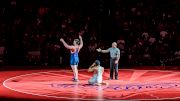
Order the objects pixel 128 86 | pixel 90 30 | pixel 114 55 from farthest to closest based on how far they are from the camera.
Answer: pixel 90 30
pixel 114 55
pixel 128 86

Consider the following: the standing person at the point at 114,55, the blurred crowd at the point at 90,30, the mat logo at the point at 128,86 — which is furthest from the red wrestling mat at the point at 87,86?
the blurred crowd at the point at 90,30

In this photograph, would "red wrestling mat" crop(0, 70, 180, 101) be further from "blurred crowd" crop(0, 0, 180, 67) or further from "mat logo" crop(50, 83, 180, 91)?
"blurred crowd" crop(0, 0, 180, 67)

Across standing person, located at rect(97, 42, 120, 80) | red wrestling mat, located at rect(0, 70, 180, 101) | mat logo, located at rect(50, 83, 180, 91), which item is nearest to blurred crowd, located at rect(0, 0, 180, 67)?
red wrestling mat, located at rect(0, 70, 180, 101)

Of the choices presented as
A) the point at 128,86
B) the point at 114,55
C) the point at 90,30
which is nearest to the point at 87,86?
the point at 128,86

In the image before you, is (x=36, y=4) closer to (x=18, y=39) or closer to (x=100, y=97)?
(x=18, y=39)

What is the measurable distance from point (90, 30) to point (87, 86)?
7.50 meters

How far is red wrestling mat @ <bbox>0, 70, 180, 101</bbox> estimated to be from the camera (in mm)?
12688

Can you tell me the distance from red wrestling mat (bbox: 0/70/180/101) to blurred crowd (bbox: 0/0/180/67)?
2.05 m

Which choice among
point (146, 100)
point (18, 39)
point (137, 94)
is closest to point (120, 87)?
point (137, 94)

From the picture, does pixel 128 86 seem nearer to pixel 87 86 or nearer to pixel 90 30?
pixel 87 86

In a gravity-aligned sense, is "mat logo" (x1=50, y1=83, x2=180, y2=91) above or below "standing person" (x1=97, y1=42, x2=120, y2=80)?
below

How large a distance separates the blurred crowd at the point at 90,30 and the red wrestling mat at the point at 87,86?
205cm

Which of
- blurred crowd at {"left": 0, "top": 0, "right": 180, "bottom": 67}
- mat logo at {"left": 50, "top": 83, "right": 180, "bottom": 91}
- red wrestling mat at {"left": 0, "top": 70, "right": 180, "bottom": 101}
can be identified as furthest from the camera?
blurred crowd at {"left": 0, "top": 0, "right": 180, "bottom": 67}

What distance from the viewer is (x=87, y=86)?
14.5m
